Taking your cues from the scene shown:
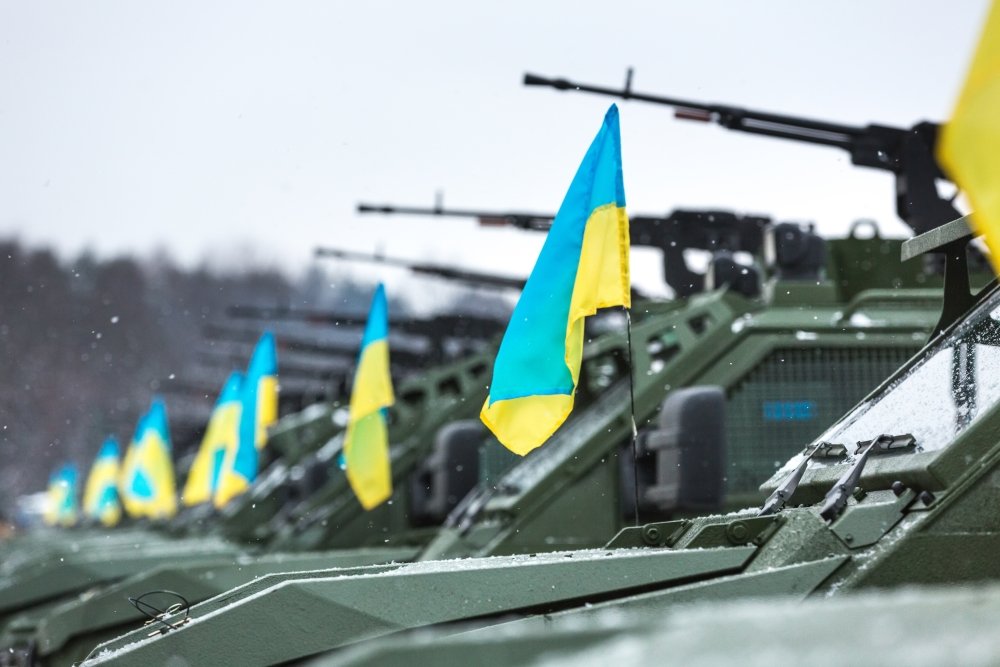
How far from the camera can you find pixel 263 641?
11.1 ft

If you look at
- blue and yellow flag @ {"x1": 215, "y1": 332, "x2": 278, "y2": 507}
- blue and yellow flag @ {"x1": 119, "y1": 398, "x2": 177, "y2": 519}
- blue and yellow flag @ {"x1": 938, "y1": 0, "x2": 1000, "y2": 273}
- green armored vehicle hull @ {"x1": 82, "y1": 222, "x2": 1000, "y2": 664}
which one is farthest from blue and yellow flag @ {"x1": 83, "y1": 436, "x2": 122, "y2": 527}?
blue and yellow flag @ {"x1": 938, "y1": 0, "x2": 1000, "y2": 273}

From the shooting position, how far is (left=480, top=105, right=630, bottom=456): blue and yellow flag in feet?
18.0

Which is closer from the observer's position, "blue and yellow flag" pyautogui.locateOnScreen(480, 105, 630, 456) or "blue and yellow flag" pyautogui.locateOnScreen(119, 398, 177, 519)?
"blue and yellow flag" pyautogui.locateOnScreen(480, 105, 630, 456)

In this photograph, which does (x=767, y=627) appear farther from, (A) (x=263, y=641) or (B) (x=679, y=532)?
(B) (x=679, y=532)

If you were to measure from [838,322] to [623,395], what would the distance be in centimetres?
118

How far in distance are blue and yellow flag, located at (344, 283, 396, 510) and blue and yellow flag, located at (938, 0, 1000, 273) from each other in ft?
22.9

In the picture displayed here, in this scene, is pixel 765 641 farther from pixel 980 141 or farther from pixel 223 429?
pixel 223 429

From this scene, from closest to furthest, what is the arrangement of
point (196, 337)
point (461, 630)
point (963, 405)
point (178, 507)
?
point (461, 630) → point (963, 405) → point (178, 507) → point (196, 337)

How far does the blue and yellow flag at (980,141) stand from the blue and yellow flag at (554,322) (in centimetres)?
235

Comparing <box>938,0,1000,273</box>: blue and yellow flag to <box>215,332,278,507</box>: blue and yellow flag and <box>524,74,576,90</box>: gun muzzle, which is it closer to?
<box>524,74,576,90</box>: gun muzzle

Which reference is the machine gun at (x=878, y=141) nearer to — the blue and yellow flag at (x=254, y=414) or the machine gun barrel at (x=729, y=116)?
the machine gun barrel at (x=729, y=116)

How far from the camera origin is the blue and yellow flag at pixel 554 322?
18.0ft

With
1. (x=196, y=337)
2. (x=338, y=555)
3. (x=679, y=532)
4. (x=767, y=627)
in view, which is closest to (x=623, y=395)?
(x=338, y=555)

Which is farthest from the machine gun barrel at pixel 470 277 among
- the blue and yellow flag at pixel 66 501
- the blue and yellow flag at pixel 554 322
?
the blue and yellow flag at pixel 66 501
